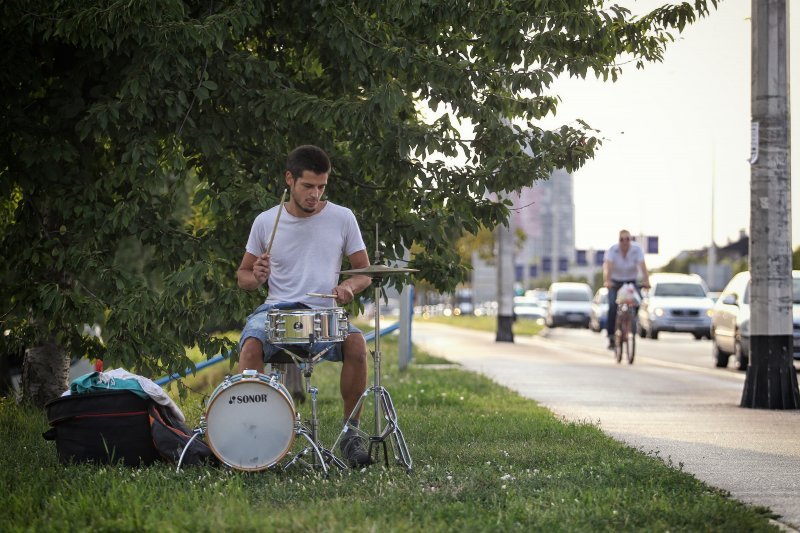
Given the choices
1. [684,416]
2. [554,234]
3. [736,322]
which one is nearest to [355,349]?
[684,416]

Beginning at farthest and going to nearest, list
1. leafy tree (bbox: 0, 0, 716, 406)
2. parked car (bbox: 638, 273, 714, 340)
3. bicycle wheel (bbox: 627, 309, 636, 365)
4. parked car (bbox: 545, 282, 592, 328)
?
parked car (bbox: 545, 282, 592, 328) → parked car (bbox: 638, 273, 714, 340) → bicycle wheel (bbox: 627, 309, 636, 365) → leafy tree (bbox: 0, 0, 716, 406)

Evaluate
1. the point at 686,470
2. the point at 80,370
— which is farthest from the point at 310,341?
the point at 80,370

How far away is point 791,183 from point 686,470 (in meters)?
5.24

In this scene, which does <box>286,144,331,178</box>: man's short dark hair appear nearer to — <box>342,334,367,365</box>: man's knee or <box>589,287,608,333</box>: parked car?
<box>342,334,367,365</box>: man's knee

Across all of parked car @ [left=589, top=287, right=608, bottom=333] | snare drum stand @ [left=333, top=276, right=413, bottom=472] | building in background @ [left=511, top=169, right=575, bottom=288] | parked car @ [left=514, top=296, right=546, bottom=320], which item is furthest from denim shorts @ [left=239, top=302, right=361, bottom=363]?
building in background @ [left=511, top=169, right=575, bottom=288]

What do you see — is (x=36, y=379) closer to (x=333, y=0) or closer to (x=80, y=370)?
(x=80, y=370)

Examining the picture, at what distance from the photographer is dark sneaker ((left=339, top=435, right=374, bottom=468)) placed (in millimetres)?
7445

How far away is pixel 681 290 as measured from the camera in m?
35.5

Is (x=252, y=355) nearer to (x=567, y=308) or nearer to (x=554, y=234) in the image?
(x=567, y=308)

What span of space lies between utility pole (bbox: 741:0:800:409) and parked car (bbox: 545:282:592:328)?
1514 inches

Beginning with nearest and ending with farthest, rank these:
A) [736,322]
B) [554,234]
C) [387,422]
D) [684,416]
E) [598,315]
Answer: [387,422]
[684,416]
[736,322]
[598,315]
[554,234]

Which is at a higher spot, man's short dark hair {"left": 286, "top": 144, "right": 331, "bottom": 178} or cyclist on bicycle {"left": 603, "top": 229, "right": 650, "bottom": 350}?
man's short dark hair {"left": 286, "top": 144, "right": 331, "bottom": 178}

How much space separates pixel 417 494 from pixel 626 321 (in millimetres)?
14227

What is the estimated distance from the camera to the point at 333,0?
9.59m
